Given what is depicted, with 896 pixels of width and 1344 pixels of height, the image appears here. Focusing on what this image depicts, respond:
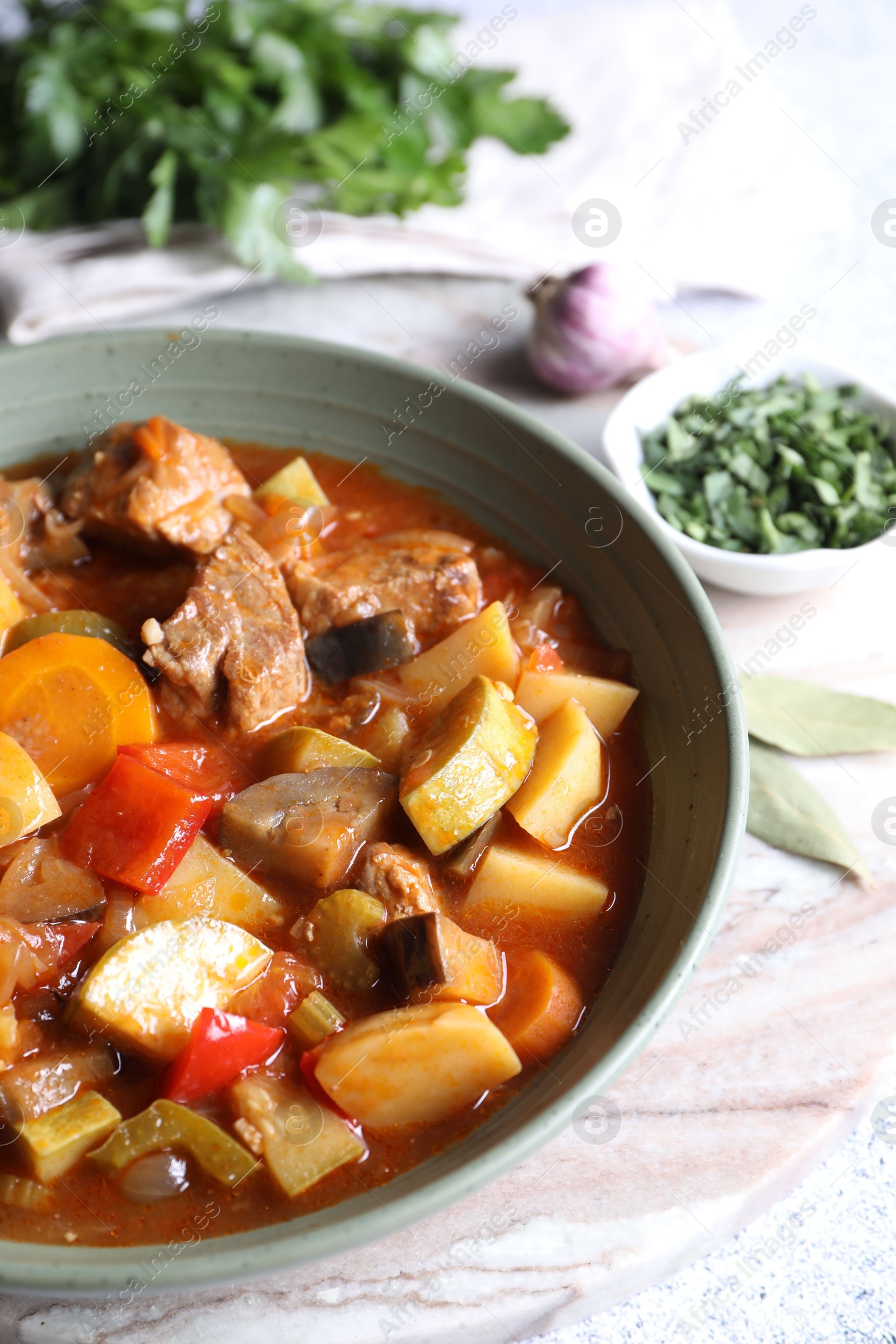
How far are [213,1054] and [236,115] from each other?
353 centimetres

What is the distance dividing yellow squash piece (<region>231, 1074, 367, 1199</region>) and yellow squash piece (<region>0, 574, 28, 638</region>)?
1.48 m

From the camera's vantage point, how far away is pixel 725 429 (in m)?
3.93

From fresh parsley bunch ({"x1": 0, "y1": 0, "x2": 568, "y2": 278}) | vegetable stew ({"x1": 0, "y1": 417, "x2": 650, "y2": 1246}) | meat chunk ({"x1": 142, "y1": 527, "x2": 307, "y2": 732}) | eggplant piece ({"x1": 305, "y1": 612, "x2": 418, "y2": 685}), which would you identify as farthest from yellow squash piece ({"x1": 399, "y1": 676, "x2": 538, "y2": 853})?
fresh parsley bunch ({"x1": 0, "y1": 0, "x2": 568, "y2": 278})

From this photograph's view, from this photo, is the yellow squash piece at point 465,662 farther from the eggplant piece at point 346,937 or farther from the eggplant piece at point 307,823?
the eggplant piece at point 346,937

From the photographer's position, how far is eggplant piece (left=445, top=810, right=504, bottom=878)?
2.83 metres

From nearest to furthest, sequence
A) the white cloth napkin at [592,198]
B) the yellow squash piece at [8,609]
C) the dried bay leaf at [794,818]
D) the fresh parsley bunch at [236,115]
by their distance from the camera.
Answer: the dried bay leaf at [794,818] → the yellow squash piece at [8,609] → the fresh parsley bunch at [236,115] → the white cloth napkin at [592,198]

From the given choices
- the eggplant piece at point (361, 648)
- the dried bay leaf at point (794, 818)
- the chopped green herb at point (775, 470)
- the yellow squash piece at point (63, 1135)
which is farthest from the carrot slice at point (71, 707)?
the chopped green herb at point (775, 470)

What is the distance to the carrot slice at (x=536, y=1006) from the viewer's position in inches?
99.9

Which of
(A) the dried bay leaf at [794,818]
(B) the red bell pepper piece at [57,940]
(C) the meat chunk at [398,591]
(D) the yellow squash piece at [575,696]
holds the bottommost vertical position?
(A) the dried bay leaf at [794,818]

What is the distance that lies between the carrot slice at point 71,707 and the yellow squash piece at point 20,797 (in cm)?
12

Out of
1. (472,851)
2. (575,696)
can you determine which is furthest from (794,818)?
(472,851)

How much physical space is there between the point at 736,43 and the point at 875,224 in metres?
1.14

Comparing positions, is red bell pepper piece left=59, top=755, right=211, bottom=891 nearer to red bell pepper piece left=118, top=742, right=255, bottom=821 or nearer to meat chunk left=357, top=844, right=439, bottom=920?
red bell pepper piece left=118, top=742, right=255, bottom=821

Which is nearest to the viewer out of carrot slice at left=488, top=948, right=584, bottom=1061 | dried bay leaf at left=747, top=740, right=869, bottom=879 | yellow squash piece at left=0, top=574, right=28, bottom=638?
carrot slice at left=488, top=948, right=584, bottom=1061
